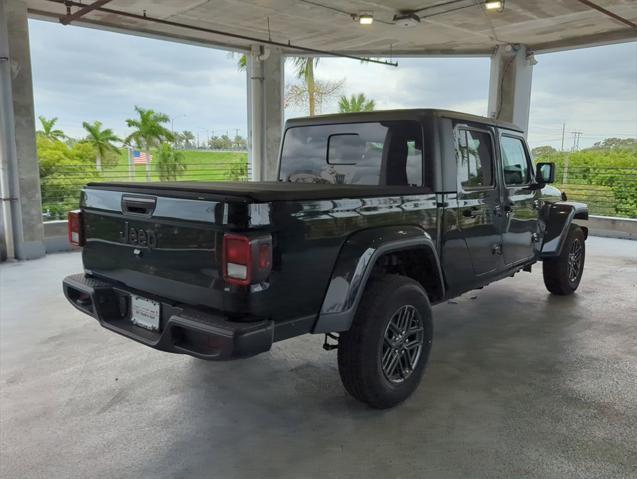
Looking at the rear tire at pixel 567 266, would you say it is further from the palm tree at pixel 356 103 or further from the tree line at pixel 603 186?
the palm tree at pixel 356 103

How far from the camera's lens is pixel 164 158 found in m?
22.8

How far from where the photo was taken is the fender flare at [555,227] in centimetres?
465

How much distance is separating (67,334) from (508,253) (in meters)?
3.62

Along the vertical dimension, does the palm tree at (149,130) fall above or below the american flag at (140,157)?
above

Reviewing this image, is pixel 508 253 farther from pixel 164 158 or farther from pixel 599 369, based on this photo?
pixel 164 158

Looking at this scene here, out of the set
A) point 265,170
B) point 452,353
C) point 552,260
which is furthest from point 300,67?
point 452,353

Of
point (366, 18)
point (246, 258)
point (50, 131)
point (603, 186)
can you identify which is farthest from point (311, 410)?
point (50, 131)

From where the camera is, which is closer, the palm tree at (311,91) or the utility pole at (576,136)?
the utility pole at (576,136)

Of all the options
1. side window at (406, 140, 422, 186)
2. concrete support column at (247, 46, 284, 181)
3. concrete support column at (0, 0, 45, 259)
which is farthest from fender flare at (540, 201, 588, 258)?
concrete support column at (0, 0, 45, 259)

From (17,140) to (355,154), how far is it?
5.55 m

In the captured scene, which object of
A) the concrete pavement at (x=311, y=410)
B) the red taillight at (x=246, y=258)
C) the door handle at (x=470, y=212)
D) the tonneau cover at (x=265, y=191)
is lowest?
the concrete pavement at (x=311, y=410)

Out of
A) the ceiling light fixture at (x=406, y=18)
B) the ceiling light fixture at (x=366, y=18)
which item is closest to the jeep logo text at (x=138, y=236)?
the ceiling light fixture at (x=366, y=18)

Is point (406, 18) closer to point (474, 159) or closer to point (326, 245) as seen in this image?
point (474, 159)

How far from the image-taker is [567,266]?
5012 millimetres
